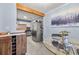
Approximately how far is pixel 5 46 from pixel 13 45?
129 mm

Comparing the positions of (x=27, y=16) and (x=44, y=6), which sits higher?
(x=44, y=6)

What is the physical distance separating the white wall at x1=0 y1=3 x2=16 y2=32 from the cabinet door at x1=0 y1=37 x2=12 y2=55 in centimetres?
15

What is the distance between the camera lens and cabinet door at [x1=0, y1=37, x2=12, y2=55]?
1.78 m

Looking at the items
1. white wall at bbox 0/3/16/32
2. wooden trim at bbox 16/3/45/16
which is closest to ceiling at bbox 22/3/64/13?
wooden trim at bbox 16/3/45/16

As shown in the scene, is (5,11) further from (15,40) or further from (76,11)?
(76,11)

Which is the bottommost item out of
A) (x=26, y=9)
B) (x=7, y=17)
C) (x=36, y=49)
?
(x=36, y=49)

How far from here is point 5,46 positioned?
179cm

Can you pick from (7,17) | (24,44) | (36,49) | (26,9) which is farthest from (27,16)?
(36,49)

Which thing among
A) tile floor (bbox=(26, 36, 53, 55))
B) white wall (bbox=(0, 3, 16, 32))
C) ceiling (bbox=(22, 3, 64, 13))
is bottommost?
tile floor (bbox=(26, 36, 53, 55))

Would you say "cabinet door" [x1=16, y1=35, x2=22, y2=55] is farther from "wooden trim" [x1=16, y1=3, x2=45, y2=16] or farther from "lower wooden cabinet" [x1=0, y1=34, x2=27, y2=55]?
"wooden trim" [x1=16, y1=3, x2=45, y2=16]

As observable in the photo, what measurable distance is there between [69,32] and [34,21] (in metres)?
0.61

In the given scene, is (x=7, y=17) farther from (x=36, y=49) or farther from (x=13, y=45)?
(x=36, y=49)

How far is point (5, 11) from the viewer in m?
1.80

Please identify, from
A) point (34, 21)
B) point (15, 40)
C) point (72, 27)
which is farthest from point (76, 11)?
point (15, 40)
